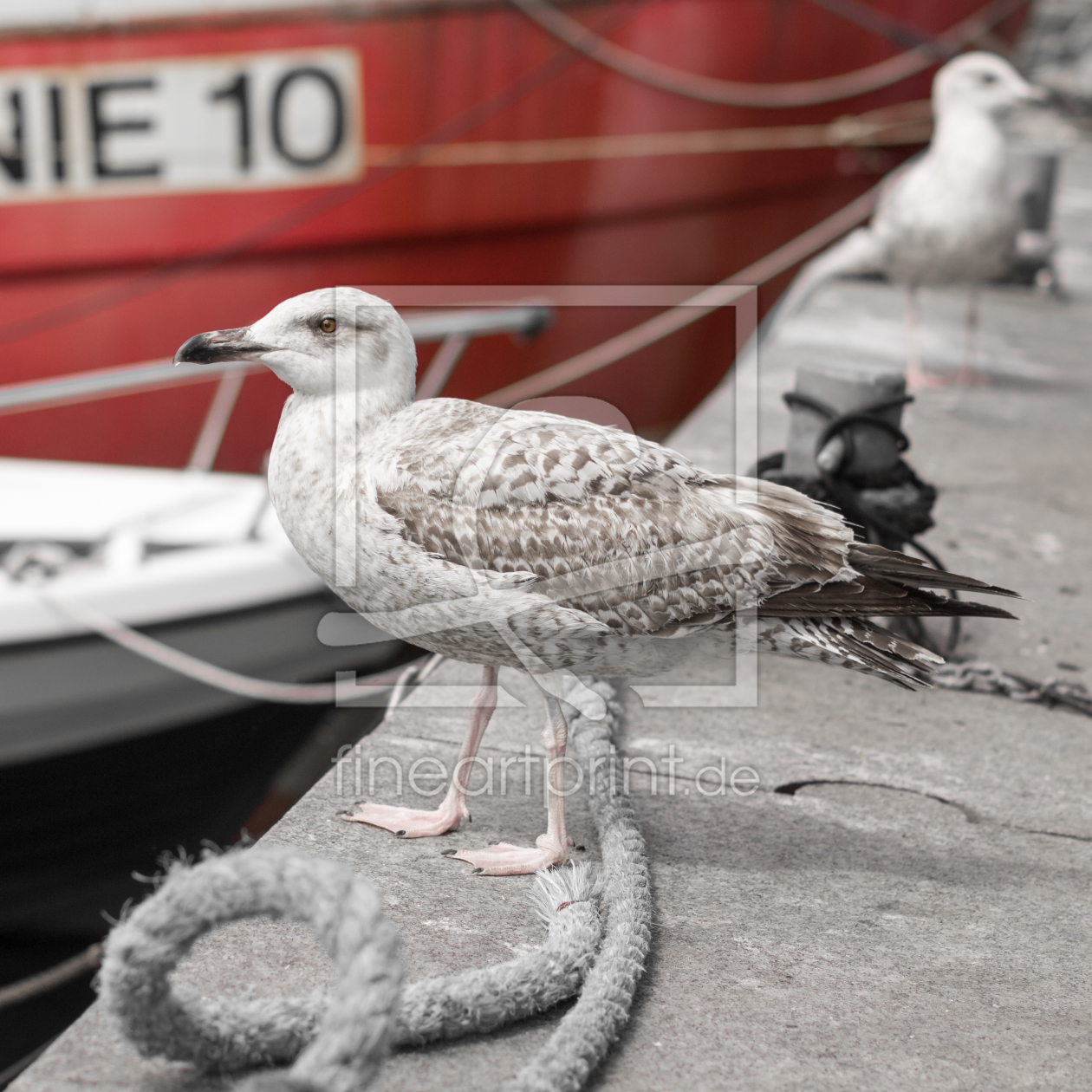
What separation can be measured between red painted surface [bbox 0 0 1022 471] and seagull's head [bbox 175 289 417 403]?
4584mm

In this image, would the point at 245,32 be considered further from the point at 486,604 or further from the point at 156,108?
the point at 486,604

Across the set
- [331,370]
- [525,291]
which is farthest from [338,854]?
[525,291]

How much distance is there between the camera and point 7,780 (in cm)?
412

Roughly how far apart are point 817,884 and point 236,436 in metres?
5.44

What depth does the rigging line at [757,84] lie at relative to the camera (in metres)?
6.87

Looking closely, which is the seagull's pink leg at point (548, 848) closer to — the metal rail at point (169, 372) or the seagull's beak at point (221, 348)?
the seagull's beak at point (221, 348)

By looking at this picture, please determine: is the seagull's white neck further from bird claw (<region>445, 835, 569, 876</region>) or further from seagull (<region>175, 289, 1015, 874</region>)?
bird claw (<region>445, 835, 569, 876</region>)

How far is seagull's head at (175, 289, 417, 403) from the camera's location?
1971mm

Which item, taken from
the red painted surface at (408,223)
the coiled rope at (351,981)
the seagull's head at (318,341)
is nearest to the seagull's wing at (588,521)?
the seagull's head at (318,341)

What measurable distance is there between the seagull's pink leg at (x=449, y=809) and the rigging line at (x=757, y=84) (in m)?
5.30

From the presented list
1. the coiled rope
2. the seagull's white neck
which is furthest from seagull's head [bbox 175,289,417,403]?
the seagull's white neck

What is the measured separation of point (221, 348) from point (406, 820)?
91 cm

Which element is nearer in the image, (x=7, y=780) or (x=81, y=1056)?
(x=81, y=1056)

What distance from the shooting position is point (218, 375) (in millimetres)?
6680
